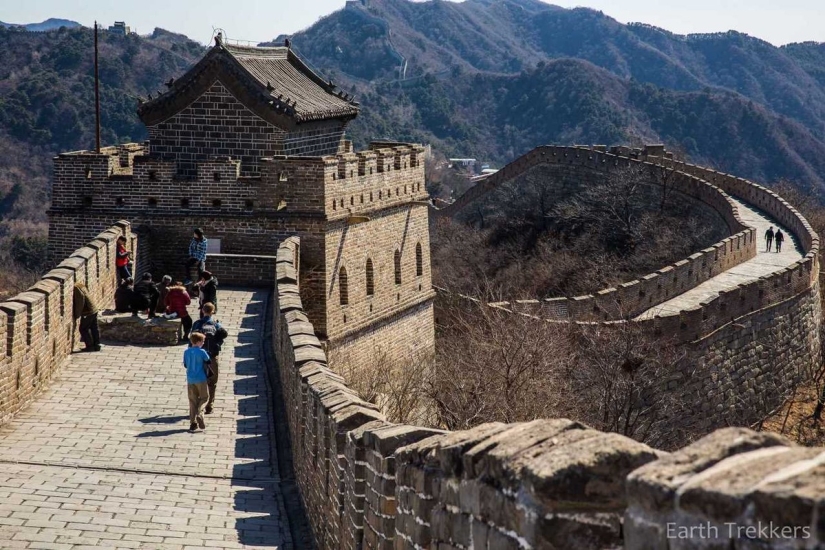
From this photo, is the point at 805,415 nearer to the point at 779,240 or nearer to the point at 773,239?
the point at 779,240

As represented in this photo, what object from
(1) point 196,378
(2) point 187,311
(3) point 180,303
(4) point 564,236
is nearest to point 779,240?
(4) point 564,236

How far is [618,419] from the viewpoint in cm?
2091

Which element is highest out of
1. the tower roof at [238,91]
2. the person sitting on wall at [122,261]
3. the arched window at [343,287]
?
the tower roof at [238,91]

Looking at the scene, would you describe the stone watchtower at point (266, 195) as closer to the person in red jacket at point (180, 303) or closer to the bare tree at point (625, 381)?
the bare tree at point (625, 381)

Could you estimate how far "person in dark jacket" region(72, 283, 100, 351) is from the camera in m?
14.2

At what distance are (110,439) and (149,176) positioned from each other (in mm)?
9847

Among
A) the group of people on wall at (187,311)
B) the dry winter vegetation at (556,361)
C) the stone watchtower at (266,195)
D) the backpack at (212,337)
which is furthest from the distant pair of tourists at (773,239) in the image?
the backpack at (212,337)

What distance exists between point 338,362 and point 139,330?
19.3ft

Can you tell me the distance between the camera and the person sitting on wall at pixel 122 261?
1725cm

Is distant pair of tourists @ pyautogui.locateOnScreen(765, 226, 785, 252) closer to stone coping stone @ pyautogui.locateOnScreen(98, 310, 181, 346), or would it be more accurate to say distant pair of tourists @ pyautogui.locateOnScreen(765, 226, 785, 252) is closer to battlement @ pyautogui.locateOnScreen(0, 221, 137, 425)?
battlement @ pyautogui.locateOnScreen(0, 221, 137, 425)

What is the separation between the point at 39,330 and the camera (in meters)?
12.4

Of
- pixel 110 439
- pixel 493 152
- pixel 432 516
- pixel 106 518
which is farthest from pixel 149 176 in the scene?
pixel 493 152

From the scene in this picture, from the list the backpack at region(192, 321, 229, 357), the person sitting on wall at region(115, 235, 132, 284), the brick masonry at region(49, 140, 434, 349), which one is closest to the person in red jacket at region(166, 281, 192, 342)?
the person sitting on wall at region(115, 235, 132, 284)

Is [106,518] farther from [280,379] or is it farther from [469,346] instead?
[469,346]
